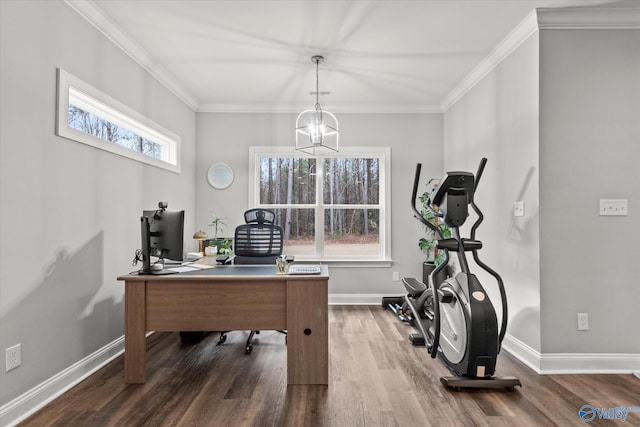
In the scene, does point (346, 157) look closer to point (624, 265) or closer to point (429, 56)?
point (429, 56)

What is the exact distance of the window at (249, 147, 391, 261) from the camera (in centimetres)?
486

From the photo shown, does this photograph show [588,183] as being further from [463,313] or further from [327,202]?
[327,202]

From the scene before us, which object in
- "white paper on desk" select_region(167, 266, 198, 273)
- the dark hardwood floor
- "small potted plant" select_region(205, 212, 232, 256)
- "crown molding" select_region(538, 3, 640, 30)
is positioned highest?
"crown molding" select_region(538, 3, 640, 30)

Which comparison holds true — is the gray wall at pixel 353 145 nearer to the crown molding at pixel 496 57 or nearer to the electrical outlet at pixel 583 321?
the crown molding at pixel 496 57

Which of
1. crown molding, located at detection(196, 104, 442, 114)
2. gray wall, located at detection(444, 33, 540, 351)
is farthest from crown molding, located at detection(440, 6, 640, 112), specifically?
crown molding, located at detection(196, 104, 442, 114)

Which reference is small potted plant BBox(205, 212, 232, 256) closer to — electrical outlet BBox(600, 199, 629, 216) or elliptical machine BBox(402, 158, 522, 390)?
elliptical machine BBox(402, 158, 522, 390)

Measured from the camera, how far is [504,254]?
10.1 feet

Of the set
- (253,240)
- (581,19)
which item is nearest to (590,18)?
(581,19)

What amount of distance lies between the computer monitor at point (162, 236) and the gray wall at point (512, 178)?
108 inches

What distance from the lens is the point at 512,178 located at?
2965 millimetres

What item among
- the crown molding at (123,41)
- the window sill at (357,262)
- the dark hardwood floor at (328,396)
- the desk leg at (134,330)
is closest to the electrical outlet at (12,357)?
the dark hardwood floor at (328,396)

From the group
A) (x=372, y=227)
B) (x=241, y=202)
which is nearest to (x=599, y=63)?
(x=372, y=227)

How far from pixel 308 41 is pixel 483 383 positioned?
3.07m

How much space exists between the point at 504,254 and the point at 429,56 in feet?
6.77
